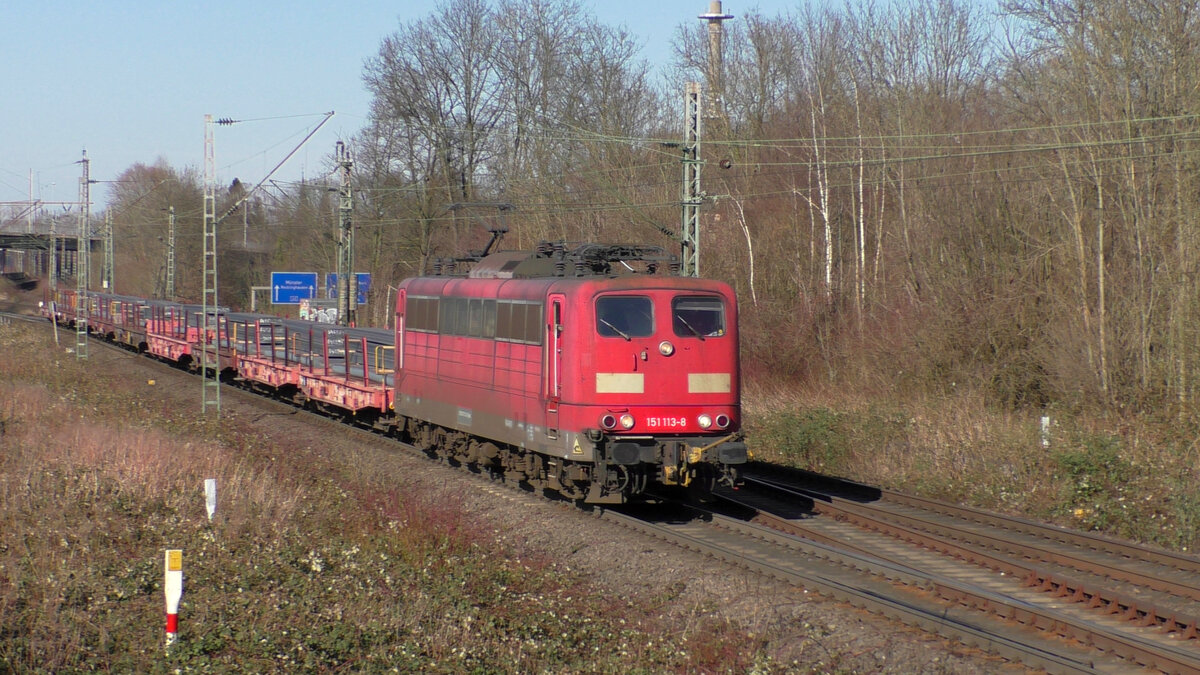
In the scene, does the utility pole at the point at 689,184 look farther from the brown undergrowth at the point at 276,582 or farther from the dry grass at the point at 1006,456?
the brown undergrowth at the point at 276,582

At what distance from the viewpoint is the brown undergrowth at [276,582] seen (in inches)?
305

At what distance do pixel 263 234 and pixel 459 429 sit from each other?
67046 mm

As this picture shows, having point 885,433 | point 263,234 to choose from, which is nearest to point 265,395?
point 885,433

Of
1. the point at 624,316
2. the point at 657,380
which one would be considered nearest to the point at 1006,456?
the point at 657,380

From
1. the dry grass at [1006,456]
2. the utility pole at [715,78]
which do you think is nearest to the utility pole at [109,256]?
the utility pole at [715,78]

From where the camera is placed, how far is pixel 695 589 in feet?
33.2

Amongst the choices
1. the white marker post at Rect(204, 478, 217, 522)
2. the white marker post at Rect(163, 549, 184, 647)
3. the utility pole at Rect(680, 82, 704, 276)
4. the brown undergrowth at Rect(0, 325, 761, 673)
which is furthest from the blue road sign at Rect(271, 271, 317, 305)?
the white marker post at Rect(163, 549, 184, 647)

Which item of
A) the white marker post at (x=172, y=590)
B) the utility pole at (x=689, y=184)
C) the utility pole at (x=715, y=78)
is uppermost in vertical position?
the utility pole at (x=715, y=78)

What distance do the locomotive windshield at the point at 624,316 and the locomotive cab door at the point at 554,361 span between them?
492mm

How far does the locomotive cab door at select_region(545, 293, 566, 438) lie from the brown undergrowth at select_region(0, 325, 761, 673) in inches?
59.4

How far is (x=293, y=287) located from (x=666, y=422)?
3508 cm

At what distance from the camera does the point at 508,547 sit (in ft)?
37.6

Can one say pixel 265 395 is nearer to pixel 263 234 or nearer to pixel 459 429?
pixel 459 429

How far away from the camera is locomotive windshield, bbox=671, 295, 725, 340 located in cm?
1288
